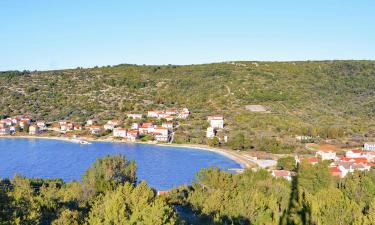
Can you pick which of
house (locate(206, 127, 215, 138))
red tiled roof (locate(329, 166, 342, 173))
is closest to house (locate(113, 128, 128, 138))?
house (locate(206, 127, 215, 138))

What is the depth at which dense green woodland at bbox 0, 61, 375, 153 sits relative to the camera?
189 feet

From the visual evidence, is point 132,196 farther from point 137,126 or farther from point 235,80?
point 235,80

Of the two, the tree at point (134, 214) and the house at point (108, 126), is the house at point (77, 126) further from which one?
the tree at point (134, 214)

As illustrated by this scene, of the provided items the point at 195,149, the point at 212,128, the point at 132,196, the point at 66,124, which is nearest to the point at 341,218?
the point at 132,196

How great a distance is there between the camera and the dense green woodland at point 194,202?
13.5 meters

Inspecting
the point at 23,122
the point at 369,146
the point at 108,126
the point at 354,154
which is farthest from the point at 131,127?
the point at 354,154

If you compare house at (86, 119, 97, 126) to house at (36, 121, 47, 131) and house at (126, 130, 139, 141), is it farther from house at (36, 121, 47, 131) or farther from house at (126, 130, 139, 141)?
house at (126, 130, 139, 141)

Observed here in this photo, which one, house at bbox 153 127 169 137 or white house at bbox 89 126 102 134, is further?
white house at bbox 89 126 102 134

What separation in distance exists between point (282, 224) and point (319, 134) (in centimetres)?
4063

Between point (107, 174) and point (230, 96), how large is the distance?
49.5 m

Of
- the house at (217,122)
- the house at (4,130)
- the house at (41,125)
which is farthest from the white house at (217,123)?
the house at (4,130)

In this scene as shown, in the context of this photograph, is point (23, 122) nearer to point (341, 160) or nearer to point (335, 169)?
point (341, 160)

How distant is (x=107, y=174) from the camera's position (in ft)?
76.4

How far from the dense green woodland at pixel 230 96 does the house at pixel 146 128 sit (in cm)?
375
